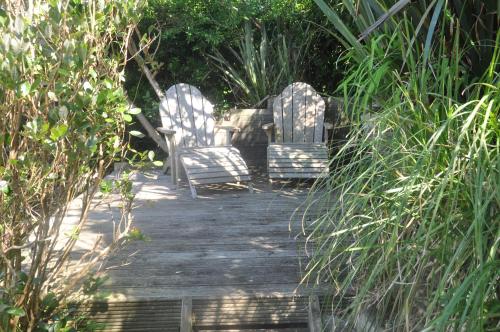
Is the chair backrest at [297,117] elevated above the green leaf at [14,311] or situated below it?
above

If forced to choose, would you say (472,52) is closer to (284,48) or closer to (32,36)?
(32,36)

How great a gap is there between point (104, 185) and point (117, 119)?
10.9 inches

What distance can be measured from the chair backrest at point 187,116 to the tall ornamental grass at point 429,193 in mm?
3933

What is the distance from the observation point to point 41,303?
8.18 feet

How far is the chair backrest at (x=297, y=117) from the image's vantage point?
670 cm

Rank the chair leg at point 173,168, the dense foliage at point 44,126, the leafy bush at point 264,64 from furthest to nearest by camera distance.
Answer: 1. the leafy bush at point 264,64
2. the chair leg at point 173,168
3. the dense foliage at point 44,126

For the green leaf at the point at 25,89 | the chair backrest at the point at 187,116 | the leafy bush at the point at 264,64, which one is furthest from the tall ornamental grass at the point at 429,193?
the leafy bush at the point at 264,64

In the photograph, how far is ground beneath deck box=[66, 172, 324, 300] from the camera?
10.9ft

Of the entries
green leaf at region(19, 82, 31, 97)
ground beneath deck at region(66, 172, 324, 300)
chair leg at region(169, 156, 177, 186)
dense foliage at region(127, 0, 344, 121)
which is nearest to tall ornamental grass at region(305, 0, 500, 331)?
ground beneath deck at region(66, 172, 324, 300)

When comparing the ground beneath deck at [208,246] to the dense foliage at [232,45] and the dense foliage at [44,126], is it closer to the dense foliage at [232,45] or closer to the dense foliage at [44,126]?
the dense foliage at [44,126]

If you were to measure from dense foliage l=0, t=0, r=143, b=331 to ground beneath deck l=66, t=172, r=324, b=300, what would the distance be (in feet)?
1.91

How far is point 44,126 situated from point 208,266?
73.0 inches

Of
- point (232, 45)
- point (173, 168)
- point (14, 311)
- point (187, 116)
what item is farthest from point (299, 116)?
point (14, 311)

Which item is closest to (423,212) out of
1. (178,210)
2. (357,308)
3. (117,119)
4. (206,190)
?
(357,308)
